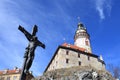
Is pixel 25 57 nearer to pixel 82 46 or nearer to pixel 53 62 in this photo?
pixel 53 62

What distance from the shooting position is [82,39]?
249ft

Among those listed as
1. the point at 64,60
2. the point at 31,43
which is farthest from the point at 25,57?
the point at 64,60

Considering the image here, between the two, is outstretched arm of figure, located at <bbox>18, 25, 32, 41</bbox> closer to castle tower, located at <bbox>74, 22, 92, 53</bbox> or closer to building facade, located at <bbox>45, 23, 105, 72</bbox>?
building facade, located at <bbox>45, 23, 105, 72</bbox>

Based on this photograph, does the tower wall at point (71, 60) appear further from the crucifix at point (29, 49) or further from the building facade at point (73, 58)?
the crucifix at point (29, 49)

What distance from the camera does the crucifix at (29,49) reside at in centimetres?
767

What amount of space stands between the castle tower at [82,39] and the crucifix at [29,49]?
64.0 meters

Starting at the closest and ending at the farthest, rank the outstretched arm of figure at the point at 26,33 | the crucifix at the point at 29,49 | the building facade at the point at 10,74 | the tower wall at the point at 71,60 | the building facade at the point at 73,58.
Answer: the crucifix at the point at 29,49 < the outstretched arm of figure at the point at 26,33 < the tower wall at the point at 71,60 < the building facade at the point at 73,58 < the building facade at the point at 10,74

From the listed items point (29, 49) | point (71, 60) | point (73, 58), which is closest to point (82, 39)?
point (73, 58)

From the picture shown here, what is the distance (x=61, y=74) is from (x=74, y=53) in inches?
700

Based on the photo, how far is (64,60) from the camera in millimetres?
61438

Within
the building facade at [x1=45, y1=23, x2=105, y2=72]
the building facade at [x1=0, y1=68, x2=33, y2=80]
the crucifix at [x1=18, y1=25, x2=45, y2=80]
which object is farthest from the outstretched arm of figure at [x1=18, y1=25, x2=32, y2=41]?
the building facade at [x1=0, y1=68, x2=33, y2=80]

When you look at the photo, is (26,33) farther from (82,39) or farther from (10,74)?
(82,39)


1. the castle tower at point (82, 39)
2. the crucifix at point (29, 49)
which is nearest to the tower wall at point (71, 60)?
the castle tower at point (82, 39)

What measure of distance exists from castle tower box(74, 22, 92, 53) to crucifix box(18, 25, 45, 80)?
64.0 m
